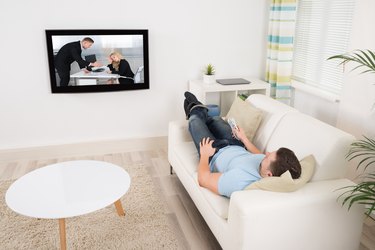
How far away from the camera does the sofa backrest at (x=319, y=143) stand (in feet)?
6.98

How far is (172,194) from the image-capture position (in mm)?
3100

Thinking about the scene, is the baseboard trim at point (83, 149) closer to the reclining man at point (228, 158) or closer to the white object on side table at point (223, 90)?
the white object on side table at point (223, 90)

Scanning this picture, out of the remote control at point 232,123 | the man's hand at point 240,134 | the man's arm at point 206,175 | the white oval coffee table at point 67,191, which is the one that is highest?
the remote control at point 232,123

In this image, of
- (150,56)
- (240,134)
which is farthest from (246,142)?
(150,56)

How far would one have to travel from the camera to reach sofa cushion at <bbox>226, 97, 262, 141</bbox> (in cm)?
281

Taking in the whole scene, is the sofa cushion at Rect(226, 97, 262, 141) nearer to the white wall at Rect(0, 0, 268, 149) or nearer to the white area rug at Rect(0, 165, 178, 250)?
the white area rug at Rect(0, 165, 178, 250)

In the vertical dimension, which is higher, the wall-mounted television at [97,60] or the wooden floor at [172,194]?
the wall-mounted television at [97,60]

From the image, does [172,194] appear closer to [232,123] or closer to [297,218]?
[232,123]

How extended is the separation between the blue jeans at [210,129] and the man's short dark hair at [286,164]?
697 mm

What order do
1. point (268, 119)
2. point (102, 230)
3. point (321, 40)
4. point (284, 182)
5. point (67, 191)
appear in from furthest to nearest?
point (321, 40), point (268, 119), point (102, 230), point (67, 191), point (284, 182)

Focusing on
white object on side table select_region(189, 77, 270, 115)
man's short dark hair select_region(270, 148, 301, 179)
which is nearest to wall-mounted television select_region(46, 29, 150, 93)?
white object on side table select_region(189, 77, 270, 115)

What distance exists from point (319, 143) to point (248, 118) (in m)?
0.75

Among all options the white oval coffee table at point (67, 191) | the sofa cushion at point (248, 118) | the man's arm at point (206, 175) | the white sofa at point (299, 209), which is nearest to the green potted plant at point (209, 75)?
the sofa cushion at point (248, 118)

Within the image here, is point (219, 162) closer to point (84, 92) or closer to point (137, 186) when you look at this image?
point (137, 186)
